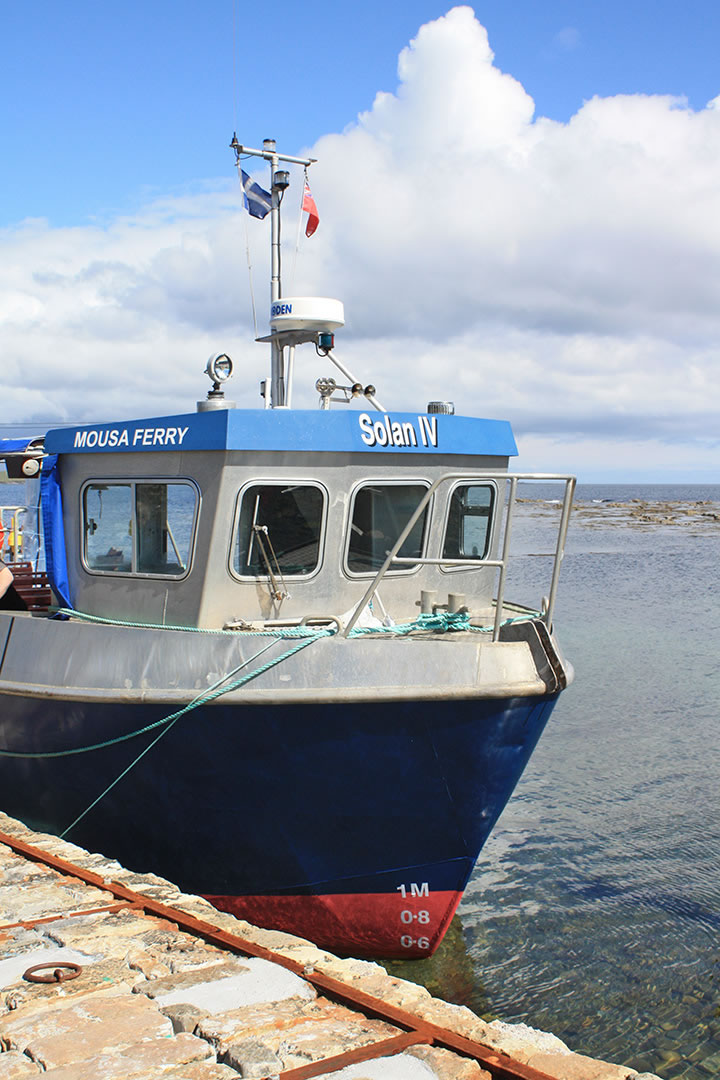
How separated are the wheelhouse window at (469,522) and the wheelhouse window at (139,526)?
200cm

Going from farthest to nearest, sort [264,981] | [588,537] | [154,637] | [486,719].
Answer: [588,537], [154,637], [486,719], [264,981]

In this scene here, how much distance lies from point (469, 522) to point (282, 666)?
2220 mm

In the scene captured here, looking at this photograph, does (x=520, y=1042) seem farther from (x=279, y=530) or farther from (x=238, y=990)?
(x=279, y=530)

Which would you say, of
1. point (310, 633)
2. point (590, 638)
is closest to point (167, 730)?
point (310, 633)

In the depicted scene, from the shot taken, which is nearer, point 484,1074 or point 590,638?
point 484,1074

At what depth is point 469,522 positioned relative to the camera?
7.65 m

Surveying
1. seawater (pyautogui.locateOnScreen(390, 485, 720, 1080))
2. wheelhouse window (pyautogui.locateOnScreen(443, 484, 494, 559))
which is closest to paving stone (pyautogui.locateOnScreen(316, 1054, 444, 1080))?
seawater (pyautogui.locateOnScreen(390, 485, 720, 1080))

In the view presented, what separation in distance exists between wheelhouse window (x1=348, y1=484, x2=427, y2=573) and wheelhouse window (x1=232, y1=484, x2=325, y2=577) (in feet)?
0.94

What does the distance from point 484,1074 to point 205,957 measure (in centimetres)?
157

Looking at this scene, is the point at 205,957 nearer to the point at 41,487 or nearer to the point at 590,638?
the point at 41,487

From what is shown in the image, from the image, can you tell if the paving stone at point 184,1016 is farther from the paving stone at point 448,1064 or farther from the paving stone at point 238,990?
the paving stone at point 448,1064

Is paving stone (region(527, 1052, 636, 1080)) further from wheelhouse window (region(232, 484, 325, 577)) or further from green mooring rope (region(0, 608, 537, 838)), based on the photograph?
wheelhouse window (region(232, 484, 325, 577))

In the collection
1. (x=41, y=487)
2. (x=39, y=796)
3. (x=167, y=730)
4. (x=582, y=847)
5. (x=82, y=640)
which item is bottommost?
(x=582, y=847)

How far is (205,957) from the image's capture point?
469 centimetres
